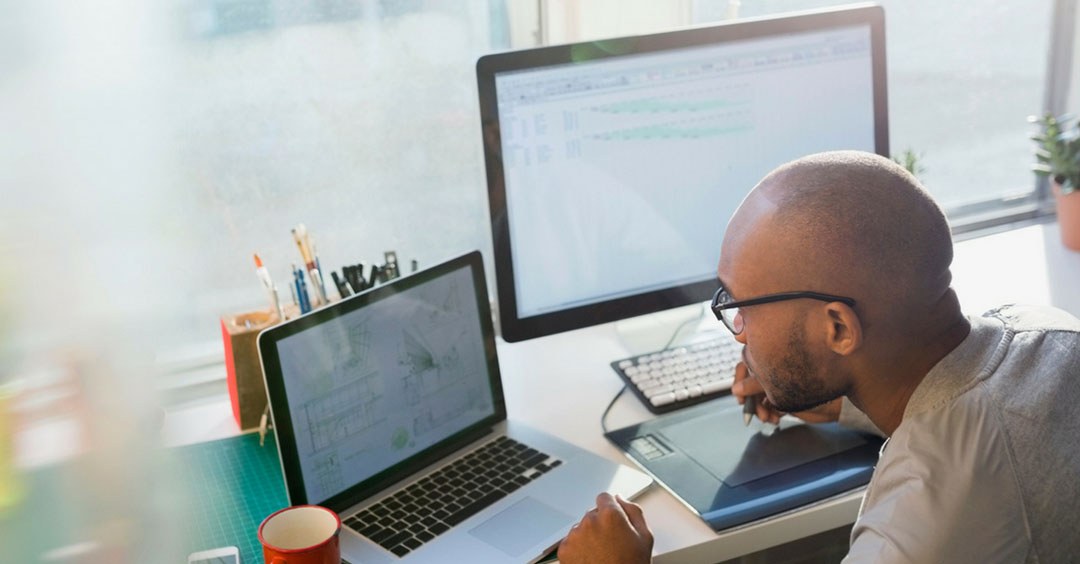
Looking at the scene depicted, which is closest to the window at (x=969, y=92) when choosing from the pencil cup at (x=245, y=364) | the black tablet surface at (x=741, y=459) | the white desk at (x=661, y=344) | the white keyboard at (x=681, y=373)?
the white desk at (x=661, y=344)

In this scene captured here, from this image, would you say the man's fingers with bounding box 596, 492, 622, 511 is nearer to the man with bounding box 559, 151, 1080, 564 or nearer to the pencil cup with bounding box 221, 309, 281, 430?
the man with bounding box 559, 151, 1080, 564

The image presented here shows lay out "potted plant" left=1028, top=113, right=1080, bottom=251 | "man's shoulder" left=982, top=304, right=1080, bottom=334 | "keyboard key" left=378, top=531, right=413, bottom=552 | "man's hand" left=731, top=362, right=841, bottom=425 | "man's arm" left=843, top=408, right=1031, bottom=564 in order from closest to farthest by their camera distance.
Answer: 1. "man's arm" left=843, top=408, right=1031, bottom=564
2. "man's shoulder" left=982, top=304, right=1080, bottom=334
3. "keyboard key" left=378, top=531, right=413, bottom=552
4. "man's hand" left=731, top=362, right=841, bottom=425
5. "potted plant" left=1028, top=113, right=1080, bottom=251

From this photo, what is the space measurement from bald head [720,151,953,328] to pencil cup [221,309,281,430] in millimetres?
678

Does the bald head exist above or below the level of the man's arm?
above

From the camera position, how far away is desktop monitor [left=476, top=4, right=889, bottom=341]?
1.23m

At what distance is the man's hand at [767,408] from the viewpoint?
117cm

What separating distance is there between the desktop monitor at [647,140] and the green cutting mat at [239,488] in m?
0.34

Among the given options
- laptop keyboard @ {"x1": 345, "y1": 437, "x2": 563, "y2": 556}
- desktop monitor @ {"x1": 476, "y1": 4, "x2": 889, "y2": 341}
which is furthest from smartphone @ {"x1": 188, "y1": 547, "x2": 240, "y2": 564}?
desktop monitor @ {"x1": 476, "y1": 4, "x2": 889, "y2": 341}

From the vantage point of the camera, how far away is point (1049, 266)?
164cm

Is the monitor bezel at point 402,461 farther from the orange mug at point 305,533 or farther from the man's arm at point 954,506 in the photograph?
the man's arm at point 954,506

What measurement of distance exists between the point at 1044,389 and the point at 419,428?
64 centimetres

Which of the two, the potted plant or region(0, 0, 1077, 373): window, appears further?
the potted plant

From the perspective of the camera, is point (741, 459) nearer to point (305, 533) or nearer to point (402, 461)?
point (402, 461)

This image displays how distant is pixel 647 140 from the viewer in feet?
4.22
